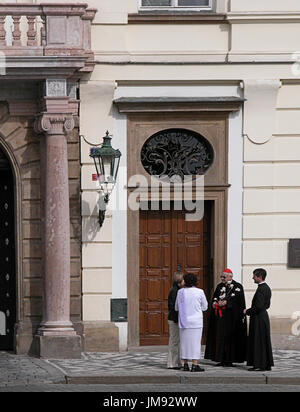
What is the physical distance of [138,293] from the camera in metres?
19.1

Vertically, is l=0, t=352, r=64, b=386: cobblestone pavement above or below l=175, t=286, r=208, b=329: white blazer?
below

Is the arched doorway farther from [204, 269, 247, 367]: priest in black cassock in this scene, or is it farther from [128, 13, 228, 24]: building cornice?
[204, 269, 247, 367]: priest in black cassock

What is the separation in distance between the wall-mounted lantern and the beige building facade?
0.30 meters

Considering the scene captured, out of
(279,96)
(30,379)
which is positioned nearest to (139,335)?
(30,379)

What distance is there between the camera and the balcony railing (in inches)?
702

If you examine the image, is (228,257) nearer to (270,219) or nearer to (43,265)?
(270,219)

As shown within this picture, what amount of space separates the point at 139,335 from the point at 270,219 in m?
2.96

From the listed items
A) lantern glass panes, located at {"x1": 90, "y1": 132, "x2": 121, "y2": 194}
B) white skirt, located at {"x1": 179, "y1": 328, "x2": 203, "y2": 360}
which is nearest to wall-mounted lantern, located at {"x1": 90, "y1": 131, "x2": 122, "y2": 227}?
lantern glass panes, located at {"x1": 90, "y1": 132, "x2": 121, "y2": 194}

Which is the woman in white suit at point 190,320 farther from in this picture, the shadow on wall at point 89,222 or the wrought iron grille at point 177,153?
the wrought iron grille at point 177,153

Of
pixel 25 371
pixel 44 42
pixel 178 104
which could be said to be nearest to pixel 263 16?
pixel 178 104

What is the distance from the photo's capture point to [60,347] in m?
18.2

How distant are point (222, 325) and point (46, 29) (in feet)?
17.8

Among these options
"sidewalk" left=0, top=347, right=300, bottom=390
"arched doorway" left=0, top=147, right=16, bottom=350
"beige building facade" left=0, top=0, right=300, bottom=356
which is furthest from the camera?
"arched doorway" left=0, top=147, right=16, bottom=350

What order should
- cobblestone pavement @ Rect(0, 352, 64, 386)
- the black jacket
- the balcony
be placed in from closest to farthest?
cobblestone pavement @ Rect(0, 352, 64, 386), the black jacket, the balcony
